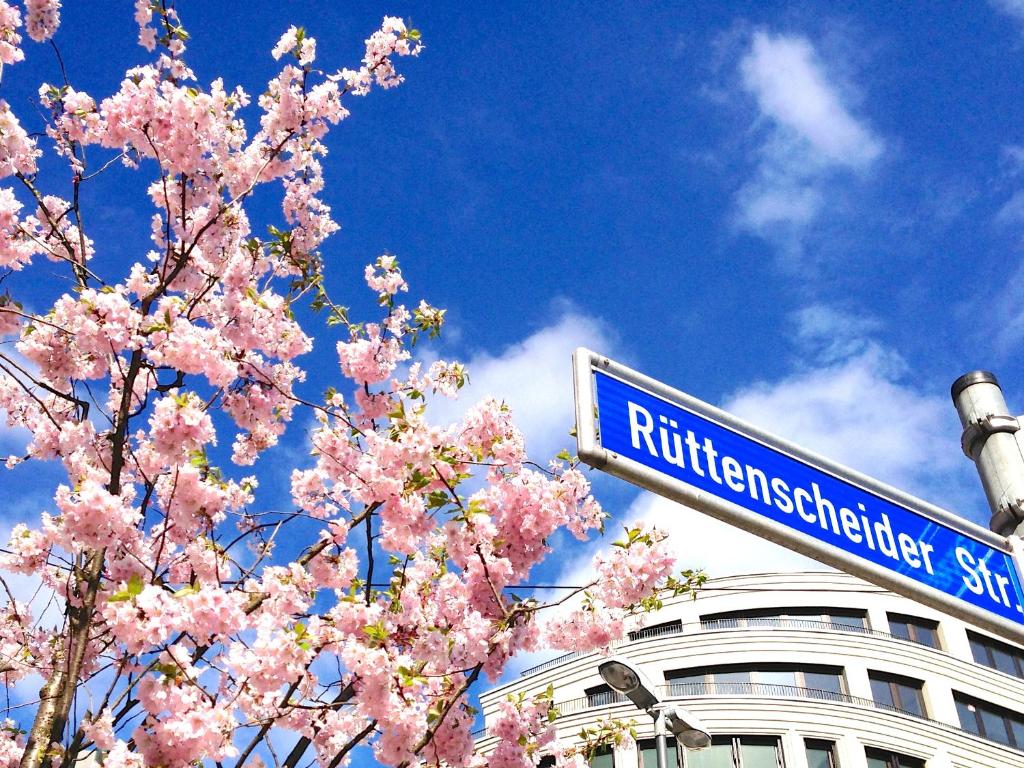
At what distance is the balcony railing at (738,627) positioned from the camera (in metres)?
30.4

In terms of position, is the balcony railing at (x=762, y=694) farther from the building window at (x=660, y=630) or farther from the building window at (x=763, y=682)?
the building window at (x=660, y=630)

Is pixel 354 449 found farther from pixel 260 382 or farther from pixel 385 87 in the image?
pixel 385 87

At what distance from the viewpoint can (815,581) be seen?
33.3m

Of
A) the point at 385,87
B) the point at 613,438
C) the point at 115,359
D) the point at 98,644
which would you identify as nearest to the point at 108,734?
the point at 98,644

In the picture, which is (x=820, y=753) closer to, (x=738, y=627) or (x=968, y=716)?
(x=738, y=627)

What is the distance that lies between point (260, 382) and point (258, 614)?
6.44 ft

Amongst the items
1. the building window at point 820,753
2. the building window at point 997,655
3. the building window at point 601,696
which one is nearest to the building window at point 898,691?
the building window at point 820,753

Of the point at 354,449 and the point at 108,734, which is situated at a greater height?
the point at 354,449

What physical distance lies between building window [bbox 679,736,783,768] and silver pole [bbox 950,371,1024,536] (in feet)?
82.6

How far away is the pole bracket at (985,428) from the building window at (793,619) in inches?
1121

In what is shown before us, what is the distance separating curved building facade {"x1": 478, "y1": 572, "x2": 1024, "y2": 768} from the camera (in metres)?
27.3

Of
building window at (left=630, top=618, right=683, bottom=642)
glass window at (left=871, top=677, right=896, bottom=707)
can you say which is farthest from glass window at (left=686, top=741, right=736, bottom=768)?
building window at (left=630, top=618, right=683, bottom=642)

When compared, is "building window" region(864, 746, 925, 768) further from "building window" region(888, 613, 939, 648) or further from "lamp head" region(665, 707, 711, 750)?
"lamp head" region(665, 707, 711, 750)

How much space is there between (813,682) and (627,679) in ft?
73.1
